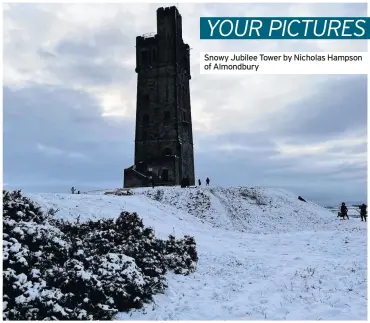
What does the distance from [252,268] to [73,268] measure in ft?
25.7

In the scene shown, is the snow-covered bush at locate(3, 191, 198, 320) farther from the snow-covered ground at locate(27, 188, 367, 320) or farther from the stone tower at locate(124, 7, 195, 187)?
the stone tower at locate(124, 7, 195, 187)

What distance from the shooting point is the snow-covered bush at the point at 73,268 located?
8484mm

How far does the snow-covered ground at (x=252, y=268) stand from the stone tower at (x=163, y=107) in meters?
19.3

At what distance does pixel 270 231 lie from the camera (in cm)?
3039

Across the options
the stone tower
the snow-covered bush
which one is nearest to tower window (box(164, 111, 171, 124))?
the stone tower

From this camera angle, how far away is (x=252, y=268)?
15.1 metres

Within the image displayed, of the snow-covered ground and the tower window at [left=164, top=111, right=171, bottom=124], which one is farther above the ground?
the tower window at [left=164, top=111, right=171, bottom=124]

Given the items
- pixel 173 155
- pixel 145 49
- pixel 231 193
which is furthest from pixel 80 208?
pixel 145 49

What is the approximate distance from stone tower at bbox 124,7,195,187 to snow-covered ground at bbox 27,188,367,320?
19.3 m

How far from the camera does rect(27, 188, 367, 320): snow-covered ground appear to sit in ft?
32.7

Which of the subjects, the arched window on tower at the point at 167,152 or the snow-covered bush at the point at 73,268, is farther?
the arched window on tower at the point at 167,152

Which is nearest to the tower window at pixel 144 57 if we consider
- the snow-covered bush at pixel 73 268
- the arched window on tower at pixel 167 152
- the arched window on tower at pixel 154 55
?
the arched window on tower at pixel 154 55

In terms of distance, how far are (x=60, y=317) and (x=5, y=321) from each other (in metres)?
1.11

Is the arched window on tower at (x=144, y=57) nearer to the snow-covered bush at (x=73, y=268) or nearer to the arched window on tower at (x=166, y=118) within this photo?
the arched window on tower at (x=166, y=118)
